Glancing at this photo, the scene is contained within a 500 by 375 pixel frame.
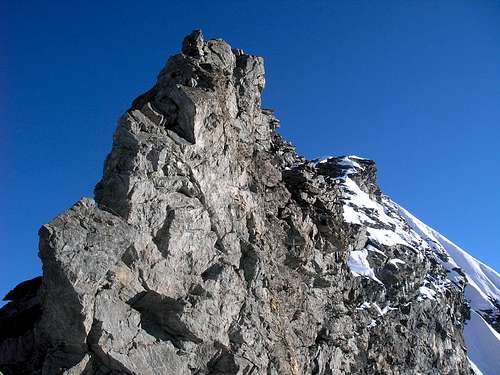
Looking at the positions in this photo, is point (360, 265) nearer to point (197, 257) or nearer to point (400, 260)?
point (400, 260)

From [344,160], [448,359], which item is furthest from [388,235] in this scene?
[344,160]

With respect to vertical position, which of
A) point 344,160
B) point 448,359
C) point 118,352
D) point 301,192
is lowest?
point 448,359

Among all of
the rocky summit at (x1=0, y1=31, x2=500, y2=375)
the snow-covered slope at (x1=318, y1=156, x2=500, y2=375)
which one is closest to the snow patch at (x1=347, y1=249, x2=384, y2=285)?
the snow-covered slope at (x1=318, y1=156, x2=500, y2=375)

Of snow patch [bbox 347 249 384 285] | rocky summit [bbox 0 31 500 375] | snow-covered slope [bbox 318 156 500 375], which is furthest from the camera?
snow-covered slope [bbox 318 156 500 375]

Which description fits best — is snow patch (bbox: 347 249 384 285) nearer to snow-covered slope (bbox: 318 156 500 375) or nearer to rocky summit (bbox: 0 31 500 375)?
snow-covered slope (bbox: 318 156 500 375)

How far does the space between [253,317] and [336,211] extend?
32948 mm

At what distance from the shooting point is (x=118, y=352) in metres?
30.0

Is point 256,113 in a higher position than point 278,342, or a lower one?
higher

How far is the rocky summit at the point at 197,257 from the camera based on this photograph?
30.0m

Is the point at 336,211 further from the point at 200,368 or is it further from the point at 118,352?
the point at 118,352

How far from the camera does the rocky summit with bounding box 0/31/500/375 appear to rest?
30.0m

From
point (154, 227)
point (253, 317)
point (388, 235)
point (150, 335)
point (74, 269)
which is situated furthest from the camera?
point (388, 235)

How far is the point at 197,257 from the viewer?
3816cm

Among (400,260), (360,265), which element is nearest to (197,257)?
(360,265)
